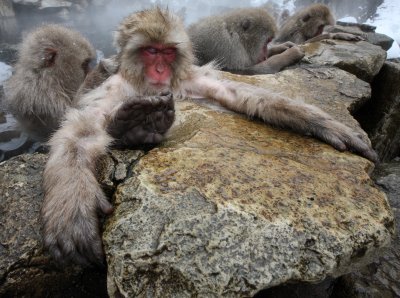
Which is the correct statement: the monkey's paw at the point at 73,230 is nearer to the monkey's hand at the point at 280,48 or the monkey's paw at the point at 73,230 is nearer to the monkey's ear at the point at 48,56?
the monkey's ear at the point at 48,56

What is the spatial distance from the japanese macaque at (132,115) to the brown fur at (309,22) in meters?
4.48

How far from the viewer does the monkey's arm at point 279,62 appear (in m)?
5.19

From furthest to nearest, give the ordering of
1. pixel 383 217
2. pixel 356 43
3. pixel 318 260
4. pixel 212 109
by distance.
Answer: pixel 356 43 → pixel 212 109 → pixel 383 217 → pixel 318 260

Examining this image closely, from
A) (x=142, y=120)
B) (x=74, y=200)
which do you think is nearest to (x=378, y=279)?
(x=142, y=120)

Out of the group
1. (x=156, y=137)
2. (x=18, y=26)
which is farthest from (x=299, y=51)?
(x=18, y=26)

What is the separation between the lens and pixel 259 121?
2896 mm

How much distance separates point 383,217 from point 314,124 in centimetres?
83

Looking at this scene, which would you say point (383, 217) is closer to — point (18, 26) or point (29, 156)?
point (29, 156)

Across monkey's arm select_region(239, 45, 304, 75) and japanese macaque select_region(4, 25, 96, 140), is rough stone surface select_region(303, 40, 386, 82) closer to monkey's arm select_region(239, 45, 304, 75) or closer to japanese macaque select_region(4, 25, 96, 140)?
monkey's arm select_region(239, 45, 304, 75)

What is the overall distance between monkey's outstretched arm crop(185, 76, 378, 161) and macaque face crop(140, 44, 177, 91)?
0.38m

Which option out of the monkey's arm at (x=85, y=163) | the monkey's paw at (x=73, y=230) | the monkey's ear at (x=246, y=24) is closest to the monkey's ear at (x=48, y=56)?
the monkey's arm at (x=85, y=163)

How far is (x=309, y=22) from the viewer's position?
7340 millimetres

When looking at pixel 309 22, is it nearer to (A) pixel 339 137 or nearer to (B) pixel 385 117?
(B) pixel 385 117

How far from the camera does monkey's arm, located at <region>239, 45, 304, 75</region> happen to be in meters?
5.19
